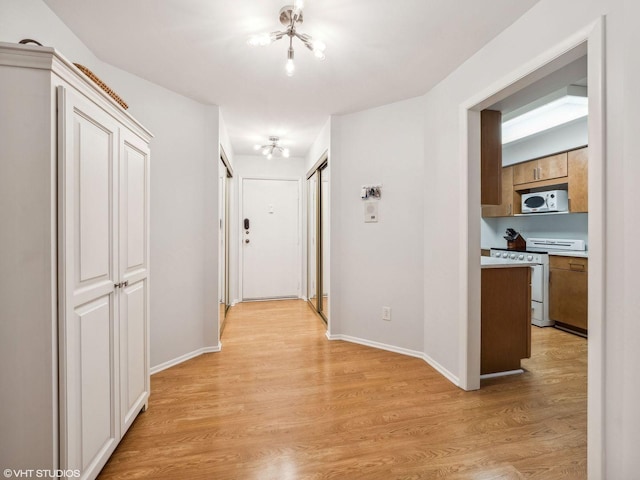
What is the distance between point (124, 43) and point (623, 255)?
2.90m

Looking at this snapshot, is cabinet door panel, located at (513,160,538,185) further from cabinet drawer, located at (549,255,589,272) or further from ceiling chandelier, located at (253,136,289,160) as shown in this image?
ceiling chandelier, located at (253,136,289,160)

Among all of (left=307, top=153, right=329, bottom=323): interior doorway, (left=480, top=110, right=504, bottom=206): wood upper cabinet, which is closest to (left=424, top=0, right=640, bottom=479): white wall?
(left=480, top=110, right=504, bottom=206): wood upper cabinet

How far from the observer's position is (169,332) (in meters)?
2.62

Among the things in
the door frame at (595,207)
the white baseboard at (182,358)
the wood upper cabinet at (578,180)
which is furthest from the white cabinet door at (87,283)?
the wood upper cabinet at (578,180)

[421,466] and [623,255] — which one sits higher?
[623,255]

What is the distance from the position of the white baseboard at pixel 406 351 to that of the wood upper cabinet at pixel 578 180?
2.62m

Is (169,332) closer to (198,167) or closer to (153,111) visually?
(198,167)

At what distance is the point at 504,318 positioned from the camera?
2.48 meters

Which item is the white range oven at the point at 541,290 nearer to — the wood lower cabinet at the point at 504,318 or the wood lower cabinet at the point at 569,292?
the wood lower cabinet at the point at 569,292

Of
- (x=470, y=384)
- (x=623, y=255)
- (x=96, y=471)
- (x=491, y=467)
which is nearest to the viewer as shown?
(x=623, y=255)

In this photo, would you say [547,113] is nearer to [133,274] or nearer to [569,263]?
[569,263]

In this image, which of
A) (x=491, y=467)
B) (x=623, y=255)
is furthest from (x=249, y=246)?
(x=623, y=255)

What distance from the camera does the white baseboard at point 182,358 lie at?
2.51 meters

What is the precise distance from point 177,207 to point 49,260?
1682 millimetres
